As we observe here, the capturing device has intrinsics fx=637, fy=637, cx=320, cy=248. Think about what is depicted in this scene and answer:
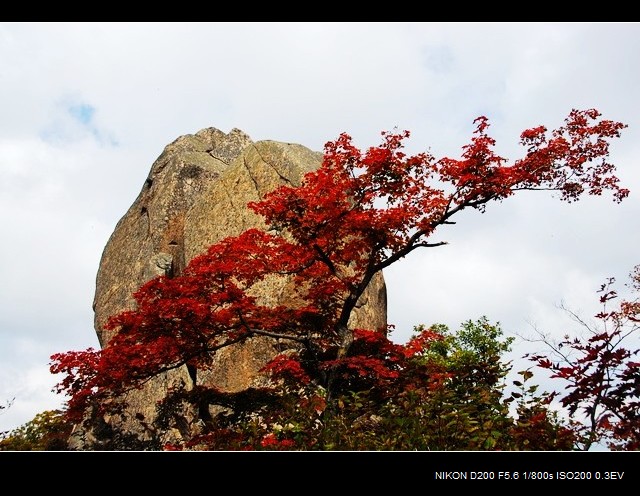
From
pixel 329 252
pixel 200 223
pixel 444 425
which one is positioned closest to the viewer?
pixel 444 425

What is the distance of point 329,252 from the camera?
1394 cm

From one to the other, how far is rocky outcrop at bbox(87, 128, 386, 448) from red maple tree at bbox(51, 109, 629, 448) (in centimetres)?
228

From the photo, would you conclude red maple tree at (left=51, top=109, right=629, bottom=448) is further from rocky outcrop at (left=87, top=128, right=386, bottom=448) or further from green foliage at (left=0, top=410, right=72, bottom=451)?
green foliage at (left=0, top=410, right=72, bottom=451)

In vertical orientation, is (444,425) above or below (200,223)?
below

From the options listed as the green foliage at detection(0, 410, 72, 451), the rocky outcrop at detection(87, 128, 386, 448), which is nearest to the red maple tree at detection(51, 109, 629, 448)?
the rocky outcrop at detection(87, 128, 386, 448)

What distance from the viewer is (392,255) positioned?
13.7m

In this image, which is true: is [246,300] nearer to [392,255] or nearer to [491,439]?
[392,255]

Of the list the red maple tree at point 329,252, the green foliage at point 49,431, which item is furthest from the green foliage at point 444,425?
the green foliage at point 49,431

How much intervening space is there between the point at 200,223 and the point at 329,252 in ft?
24.7

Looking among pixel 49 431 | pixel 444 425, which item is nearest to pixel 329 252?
pixel 444 425

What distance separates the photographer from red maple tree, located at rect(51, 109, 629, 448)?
1316cm

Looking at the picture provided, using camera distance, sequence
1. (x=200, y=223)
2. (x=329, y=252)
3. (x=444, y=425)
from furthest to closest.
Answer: (x=200, y=223)
(x=329, y=252)
(x=444, y=425)

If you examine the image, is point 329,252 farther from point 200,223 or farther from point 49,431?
point 49,431
